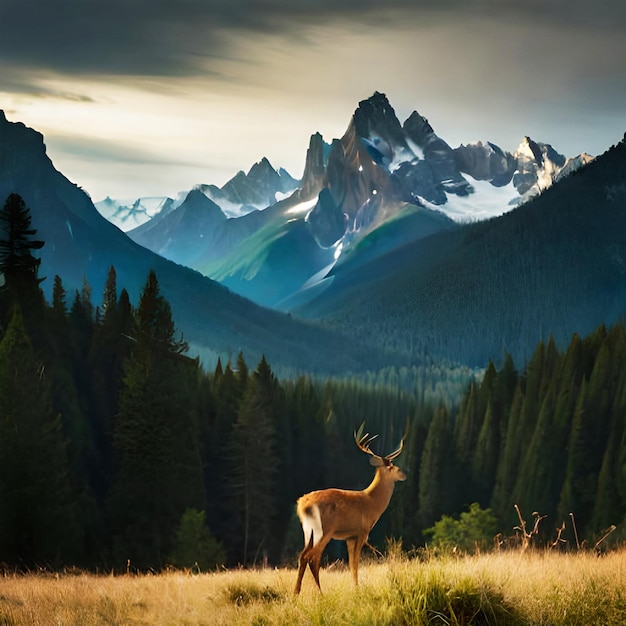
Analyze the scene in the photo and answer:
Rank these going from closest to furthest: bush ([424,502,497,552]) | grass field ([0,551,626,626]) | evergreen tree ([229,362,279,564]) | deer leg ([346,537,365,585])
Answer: grass field ([0,551,626,626]) → deer leg ([346,537,365,585]) → evergreen tree ([229,362,279,564]) → bush ([424,502,497,552])

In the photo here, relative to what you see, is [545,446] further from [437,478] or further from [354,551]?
[354,551]

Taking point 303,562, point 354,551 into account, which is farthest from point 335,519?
point 303,562

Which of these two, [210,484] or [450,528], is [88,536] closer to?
[210,484]

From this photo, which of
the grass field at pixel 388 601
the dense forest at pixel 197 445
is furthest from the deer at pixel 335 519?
the dense forest at pixel 197 445

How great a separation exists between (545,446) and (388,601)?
278 feet

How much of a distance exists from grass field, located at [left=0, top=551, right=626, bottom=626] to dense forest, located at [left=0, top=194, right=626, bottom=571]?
5.95 meters

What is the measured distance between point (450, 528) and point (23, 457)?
46.3 metres

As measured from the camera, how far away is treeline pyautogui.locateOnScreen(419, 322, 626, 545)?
8419cm

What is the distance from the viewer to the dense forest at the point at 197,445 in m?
45.2

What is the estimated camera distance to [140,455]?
54.1 m

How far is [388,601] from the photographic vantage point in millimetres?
10555

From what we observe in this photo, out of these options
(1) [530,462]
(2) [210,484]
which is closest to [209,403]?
(2) [210,484]

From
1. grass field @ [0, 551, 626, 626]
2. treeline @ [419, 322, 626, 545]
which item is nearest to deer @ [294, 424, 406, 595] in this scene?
grass field @ [0, 551, 626, 626]

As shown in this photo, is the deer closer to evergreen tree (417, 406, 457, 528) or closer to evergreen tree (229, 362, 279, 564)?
evergreen tree (229, 362, 279, 564)
